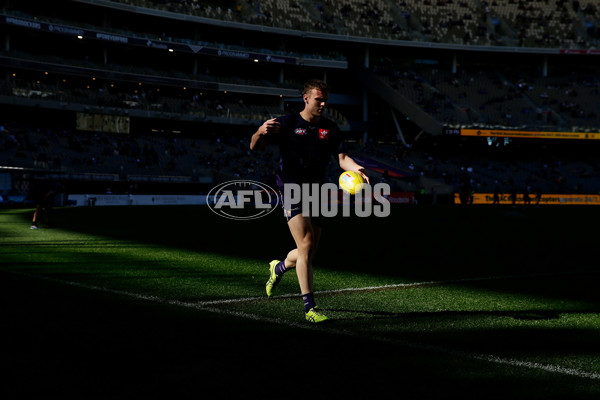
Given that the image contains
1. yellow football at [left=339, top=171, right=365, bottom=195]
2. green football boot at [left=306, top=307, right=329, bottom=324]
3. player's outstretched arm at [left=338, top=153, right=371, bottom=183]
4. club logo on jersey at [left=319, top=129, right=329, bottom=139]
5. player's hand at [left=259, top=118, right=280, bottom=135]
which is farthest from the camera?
yellow football at [left=339, top=171, right=365, bottom=195]

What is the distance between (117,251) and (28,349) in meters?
8.77

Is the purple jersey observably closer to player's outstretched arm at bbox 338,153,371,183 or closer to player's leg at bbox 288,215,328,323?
player's outstretched arm at bbox 338,153,371,183

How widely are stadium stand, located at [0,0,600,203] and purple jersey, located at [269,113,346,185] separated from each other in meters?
39.1

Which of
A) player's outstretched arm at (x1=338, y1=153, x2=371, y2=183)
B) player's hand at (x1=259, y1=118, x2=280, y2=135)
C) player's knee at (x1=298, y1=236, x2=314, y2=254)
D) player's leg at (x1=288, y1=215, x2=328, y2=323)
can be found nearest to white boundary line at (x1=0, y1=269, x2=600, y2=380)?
player's leg at (x1=288, y1=215, x2=328, y2=323)

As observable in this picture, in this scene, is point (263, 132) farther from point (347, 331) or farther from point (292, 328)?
point (347, 331)

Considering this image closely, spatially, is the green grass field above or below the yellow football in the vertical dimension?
below

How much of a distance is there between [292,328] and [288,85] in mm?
63148

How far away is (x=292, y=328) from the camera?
20.0 ft

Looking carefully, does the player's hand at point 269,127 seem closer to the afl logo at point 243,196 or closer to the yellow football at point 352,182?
the yellow football at point 352,182

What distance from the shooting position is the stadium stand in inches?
2045

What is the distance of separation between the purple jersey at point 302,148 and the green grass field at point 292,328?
149 cm

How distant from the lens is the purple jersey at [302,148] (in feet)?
22.9

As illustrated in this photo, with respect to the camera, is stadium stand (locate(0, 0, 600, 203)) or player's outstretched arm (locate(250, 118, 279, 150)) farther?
stadium stand (locate(0, 0, 600, 203))

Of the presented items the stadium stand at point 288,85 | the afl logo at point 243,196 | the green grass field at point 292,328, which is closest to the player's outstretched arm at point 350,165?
the green grass field at point 292,328
